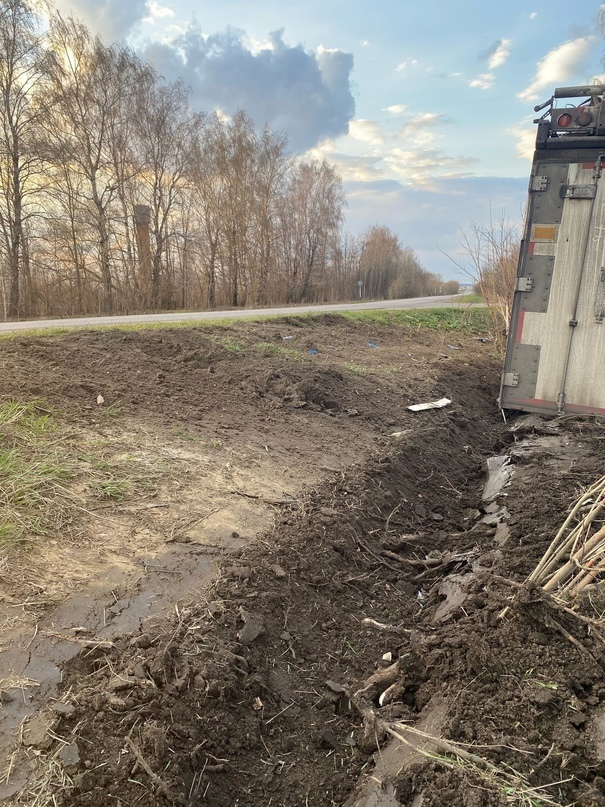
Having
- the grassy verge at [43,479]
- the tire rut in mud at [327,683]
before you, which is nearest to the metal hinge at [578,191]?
the tire rut in mud at [327,683]

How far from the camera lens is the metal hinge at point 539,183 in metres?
5.57

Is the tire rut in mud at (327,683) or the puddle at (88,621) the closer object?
the tire rut in mud at (327,683)

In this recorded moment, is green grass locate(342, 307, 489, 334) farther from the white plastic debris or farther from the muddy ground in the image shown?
the muddy ground

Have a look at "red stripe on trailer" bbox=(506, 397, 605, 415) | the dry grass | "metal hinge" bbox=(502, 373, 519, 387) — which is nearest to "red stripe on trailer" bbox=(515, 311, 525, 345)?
"metal hinge" bbox=(502, 373, 519, 387)

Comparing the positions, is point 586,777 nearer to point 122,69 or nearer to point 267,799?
point 267,799

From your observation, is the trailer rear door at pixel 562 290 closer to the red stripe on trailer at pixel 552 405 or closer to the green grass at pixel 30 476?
the red stripe on trailer at pixel 552 405

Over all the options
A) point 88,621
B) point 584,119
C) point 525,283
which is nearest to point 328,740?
point 88,621

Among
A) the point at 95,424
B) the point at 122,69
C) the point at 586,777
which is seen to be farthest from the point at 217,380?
the point at 122,69

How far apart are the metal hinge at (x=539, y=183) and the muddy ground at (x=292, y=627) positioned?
263 cm

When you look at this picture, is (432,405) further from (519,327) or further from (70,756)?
(70,756)

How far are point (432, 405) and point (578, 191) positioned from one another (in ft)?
11.4

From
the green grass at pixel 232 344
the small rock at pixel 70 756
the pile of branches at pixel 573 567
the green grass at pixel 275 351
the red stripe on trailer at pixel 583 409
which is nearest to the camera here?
the small rock at pixel 70 756

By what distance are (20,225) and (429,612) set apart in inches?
977

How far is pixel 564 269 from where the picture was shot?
568 cm
